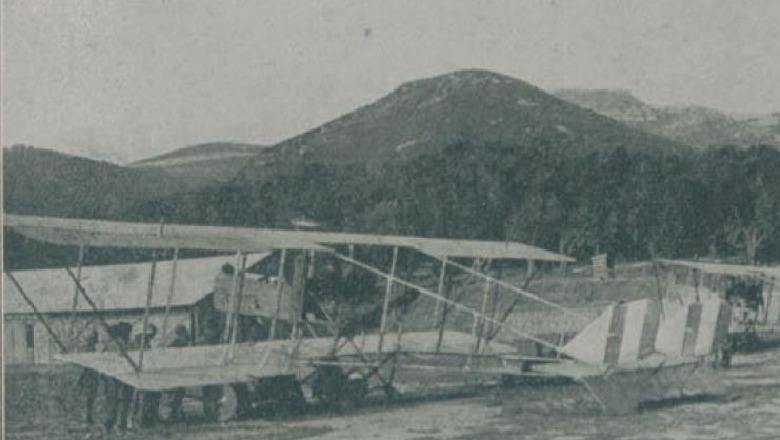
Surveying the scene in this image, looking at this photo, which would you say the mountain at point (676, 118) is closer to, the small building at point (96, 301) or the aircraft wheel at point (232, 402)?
the aircraft wheel at point (232, 402)

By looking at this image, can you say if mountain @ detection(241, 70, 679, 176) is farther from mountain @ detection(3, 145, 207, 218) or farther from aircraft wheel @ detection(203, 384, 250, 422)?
aircraft wheel @ detection(203, 384, 250, 422)

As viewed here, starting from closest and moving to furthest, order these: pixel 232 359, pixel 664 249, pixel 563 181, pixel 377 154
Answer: pixel 232 359, pixel 377 154, pixel 563 181, pixel 664 249

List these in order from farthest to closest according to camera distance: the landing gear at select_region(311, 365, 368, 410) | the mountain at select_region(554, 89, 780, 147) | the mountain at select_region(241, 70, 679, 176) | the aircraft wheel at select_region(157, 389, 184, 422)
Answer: the mountain at select_region(554, 89, 780, 147) < the mountain at select_region(241, 70, 679, 176) < the landing gear at select_region(311, 365, 368, 410) < the aircraft wheel at select_region(157, 389, 184, 422)

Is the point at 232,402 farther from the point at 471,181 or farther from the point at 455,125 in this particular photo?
the point at 471,181

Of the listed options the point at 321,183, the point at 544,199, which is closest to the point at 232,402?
the point at 321,183

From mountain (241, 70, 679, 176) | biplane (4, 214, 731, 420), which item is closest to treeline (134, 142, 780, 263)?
mountain (241, 70, 679, 176)

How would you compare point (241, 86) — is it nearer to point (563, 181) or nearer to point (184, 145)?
point (184, 145)

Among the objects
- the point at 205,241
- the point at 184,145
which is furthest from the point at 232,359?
the point at 184,145
